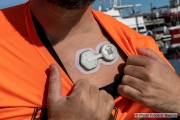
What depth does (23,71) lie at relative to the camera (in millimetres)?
1394

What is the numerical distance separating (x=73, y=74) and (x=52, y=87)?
0.81 feet

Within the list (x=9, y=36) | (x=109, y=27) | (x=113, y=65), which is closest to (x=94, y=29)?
(x=109, y=27)

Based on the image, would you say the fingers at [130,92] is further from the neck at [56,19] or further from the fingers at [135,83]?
the neck at [56,19]

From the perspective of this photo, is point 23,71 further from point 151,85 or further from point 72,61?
point 151,85

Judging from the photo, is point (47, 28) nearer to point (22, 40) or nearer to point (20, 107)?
point (22, 40)

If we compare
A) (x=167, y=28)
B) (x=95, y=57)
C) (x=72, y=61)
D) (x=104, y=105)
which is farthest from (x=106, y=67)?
(x=167, y=28)

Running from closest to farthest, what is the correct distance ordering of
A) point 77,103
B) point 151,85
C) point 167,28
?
point 77,103
point 151,85
point 167,28

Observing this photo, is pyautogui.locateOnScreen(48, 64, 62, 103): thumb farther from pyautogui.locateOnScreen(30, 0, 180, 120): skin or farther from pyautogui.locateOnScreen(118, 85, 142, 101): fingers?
pyautogui.locateOnScreen(118, 85, 142, 101): fingers

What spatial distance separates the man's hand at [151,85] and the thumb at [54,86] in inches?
13.6

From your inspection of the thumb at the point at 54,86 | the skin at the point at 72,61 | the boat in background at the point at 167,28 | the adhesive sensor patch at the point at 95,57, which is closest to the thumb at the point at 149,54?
the adhesive sensor patch at the point at 95,57

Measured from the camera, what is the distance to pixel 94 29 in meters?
1.81

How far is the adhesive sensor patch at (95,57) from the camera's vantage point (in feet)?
5.36

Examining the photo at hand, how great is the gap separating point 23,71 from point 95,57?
42 cm

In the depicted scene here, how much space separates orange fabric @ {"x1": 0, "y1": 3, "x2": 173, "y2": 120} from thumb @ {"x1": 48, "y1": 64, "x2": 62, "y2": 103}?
6cm
